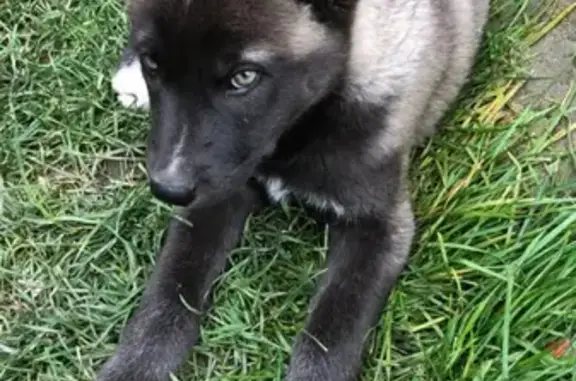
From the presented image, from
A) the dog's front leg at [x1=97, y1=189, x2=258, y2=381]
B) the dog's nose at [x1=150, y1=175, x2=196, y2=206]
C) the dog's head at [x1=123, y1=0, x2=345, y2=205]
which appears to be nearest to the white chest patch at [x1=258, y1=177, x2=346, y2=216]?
the dog's front leg at [x1=97, y1=189, x2=258, y2=381]

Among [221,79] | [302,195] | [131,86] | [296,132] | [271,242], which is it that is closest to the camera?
[221,79]

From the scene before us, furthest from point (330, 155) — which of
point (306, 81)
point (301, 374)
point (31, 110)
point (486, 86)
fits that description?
point (31, 110)

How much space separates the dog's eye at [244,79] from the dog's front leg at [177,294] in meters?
0.64

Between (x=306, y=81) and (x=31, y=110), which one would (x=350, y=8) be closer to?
(x=306, y=81)

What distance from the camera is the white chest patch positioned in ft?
9.86

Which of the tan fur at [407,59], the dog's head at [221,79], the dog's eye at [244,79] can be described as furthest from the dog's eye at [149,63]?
the tan fur at [407,59]

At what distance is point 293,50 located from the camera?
2.53 meters

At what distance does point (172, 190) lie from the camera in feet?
8.39

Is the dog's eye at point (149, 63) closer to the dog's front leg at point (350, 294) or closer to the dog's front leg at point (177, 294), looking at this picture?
the dog's front leg at point (177, 294)

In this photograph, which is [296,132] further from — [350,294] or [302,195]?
[350,294]

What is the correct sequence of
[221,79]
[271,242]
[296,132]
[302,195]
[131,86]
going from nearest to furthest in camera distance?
1. [221,79]
2. [296,132]
3. [302,195]
4. [271,242]
5. [131,86]

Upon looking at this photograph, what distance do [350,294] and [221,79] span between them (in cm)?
74

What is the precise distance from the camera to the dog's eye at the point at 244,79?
8.15 ft

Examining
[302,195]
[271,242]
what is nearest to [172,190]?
[302,195]
